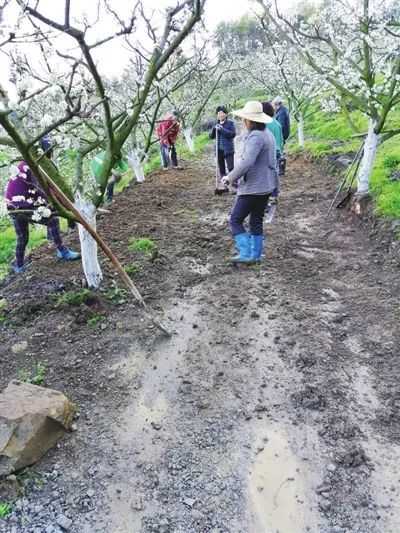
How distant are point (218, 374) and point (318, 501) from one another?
170 centimetres

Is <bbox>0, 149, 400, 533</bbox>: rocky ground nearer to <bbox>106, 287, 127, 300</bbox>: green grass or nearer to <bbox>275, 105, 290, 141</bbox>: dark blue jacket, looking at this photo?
<bbox>106, 287, 127, 300</bbox>: green grass

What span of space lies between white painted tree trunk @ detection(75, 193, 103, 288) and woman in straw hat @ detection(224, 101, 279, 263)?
2072 millimetres

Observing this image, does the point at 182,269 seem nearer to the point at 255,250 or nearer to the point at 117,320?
the point at 255,250

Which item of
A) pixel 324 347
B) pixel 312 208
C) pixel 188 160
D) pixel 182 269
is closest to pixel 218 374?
pixel 324 347

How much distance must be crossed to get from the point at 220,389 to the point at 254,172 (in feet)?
11.0

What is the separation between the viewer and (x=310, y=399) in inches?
171

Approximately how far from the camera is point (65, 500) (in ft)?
11.5

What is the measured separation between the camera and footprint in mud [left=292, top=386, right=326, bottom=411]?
4.26 m

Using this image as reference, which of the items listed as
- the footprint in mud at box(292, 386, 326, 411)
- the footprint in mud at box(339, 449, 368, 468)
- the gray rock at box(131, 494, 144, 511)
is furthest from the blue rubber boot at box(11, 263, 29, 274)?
the footprint in mud at box(339, 449, 368, 468)

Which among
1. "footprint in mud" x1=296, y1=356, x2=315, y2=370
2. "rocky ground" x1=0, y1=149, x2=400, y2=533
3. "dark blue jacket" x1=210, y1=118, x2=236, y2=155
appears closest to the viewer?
"rocky ground" x1=0, y1=149, x2=400, y2=533

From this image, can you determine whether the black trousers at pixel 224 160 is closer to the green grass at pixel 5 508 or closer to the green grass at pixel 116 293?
the green grass at pixel 116 293

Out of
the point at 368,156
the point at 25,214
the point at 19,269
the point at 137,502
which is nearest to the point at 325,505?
the point at 137,502

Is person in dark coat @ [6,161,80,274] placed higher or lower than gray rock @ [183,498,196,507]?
higher

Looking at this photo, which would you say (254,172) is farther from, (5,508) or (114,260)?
(5,508)
